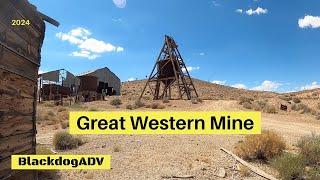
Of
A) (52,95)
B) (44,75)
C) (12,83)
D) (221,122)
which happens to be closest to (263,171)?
(221,122)

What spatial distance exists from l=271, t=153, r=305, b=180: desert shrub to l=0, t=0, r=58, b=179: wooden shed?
5642 mm

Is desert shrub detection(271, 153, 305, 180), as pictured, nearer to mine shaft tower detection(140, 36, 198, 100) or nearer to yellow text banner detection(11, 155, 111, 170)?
yellow text banner detection(11, 155, 111, 170)

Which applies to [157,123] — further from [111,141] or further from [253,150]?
→ [111,141]

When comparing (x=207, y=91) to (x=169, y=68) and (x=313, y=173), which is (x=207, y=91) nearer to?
(x=169, y=68)

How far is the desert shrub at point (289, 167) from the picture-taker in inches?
401

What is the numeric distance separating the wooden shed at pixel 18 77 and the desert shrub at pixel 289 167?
222 inches

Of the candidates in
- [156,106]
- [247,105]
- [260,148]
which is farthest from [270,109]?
[260,148]

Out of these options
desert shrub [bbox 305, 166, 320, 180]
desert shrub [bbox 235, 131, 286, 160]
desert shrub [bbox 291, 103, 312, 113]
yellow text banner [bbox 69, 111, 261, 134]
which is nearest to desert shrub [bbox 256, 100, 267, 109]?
desert shrub [bbox 291, 103, 312, 113]

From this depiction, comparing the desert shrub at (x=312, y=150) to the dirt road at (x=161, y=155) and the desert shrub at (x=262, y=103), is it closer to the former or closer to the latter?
the dirt road at (x=161, y=155)

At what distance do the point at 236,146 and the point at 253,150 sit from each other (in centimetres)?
123

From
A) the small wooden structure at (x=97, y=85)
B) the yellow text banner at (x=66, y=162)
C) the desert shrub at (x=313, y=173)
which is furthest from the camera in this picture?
the small wooden structure at (x=97, y=85)

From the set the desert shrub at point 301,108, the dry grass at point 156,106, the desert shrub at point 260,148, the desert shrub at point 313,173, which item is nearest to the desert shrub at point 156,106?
the dry grass at point 156,106

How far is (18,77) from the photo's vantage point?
6902 mm

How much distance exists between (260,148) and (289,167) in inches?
71.1
